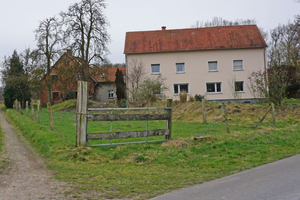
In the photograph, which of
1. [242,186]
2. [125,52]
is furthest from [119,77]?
[242,186]

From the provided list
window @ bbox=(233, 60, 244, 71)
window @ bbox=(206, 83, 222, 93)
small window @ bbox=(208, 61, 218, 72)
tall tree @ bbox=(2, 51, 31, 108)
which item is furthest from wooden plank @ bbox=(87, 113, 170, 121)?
tall tree @ bbox=(2, 51, 31, 108)

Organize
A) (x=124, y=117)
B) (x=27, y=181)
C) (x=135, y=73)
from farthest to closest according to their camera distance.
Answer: (x=135, y=73) → (x=124, y=117) → (x=27, y=181)

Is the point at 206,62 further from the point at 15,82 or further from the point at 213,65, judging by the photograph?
the point at 15,82

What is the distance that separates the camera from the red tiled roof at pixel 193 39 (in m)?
38.8

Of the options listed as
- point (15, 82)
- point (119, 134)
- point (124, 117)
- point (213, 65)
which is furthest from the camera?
point (15, 82)

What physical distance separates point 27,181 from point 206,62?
115 ft

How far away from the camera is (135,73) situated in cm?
3784

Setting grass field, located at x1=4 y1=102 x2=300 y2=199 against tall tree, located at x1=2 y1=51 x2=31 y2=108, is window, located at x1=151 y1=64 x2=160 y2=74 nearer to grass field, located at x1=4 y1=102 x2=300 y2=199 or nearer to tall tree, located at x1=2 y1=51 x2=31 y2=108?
tall tree, located at x1=2 y1=51 x2=31 y2=108

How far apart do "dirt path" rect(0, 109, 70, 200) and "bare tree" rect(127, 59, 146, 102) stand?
2902 cm

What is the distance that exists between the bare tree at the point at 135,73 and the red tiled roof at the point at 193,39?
169 centimetres

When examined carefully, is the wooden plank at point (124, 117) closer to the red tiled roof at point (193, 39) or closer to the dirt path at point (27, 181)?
the dirt path at point (27, 181)

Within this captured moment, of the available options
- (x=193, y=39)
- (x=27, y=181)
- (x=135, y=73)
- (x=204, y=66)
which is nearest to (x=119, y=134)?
(x=27, y=181)

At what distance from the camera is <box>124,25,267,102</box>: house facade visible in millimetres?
38250

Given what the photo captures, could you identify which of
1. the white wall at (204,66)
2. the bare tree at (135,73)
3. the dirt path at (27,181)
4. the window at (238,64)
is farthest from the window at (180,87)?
the dirt path at (27,181)
